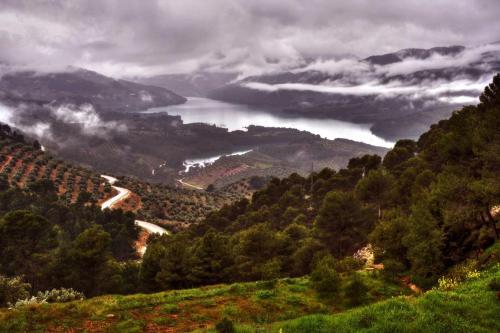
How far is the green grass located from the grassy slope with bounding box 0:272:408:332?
5972mm

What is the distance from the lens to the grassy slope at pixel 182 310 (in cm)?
1983

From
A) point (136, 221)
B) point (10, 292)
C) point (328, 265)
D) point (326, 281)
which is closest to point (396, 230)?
point (328, 265)

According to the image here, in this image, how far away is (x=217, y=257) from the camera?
4294 cm

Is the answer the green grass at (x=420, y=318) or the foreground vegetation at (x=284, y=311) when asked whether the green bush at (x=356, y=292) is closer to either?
the foreground vegetation at (x=284, y=311)

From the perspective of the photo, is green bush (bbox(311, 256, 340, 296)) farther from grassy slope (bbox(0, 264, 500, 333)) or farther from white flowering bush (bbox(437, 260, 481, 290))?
white flowering bush (bbox(437, 260, 481, 290))

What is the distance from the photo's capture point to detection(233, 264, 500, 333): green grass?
42.0 feet

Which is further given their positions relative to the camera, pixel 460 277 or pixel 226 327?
pixel 460 277

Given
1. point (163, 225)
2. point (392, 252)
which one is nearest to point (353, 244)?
point (392, 252)

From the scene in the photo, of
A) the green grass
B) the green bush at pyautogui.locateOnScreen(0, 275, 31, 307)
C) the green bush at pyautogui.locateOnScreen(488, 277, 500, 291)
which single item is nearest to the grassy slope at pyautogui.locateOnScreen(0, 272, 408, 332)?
the green grass

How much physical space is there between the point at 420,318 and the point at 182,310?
45.2ft

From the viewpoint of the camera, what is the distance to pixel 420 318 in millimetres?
13078

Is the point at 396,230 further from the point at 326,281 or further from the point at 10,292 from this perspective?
the point at 10,292

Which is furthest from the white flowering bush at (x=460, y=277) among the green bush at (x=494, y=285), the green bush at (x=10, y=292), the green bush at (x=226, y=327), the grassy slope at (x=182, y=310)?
the green bush at (x=10, y=292)

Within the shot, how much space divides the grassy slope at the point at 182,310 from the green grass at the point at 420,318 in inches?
235
